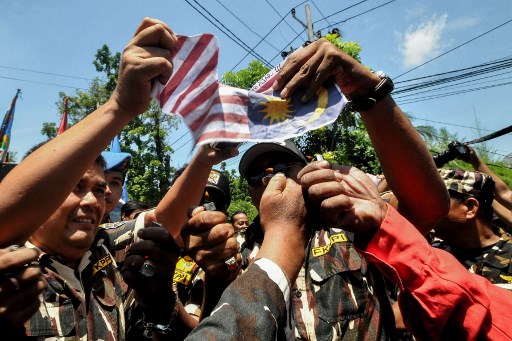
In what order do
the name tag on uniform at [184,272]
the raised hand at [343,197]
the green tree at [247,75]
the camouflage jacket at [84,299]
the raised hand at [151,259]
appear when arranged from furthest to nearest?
the green tree at [247,75] → the name tag on uniform at [184,272] → the camouflage jacket at [84,299] → the raised hand at [151,259] → the raised hand at [343,197]

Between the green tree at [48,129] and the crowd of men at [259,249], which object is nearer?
the crowd of men at [259,249]

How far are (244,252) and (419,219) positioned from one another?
125 centimetres

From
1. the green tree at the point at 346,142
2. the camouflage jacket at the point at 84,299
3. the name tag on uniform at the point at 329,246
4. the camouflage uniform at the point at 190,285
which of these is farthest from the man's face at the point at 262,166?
the green tree at the point at 346,142

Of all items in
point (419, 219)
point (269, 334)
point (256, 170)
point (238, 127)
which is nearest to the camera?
point (269, 334)

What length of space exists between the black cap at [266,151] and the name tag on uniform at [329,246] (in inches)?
21.6

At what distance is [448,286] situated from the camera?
126 cm

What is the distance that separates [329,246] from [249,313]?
1471 millimetres

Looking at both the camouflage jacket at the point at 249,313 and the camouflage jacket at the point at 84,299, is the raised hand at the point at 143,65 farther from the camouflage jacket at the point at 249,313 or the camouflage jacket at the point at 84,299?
the camouflage jacket at the point at 84,299

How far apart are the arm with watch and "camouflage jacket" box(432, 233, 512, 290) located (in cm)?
163

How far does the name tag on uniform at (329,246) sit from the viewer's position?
2434mm

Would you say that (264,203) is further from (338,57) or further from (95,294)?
(95,294)

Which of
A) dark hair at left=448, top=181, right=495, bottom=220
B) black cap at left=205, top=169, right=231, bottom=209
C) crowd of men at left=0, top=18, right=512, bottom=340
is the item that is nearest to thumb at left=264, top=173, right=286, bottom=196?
crowd of men at left=0, top=18, right=512, bottom=340

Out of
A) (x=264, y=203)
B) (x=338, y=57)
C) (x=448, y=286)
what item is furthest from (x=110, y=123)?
(x=448, y=286)

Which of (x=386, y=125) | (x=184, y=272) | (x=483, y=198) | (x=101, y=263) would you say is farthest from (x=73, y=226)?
(x=483, y=198)
